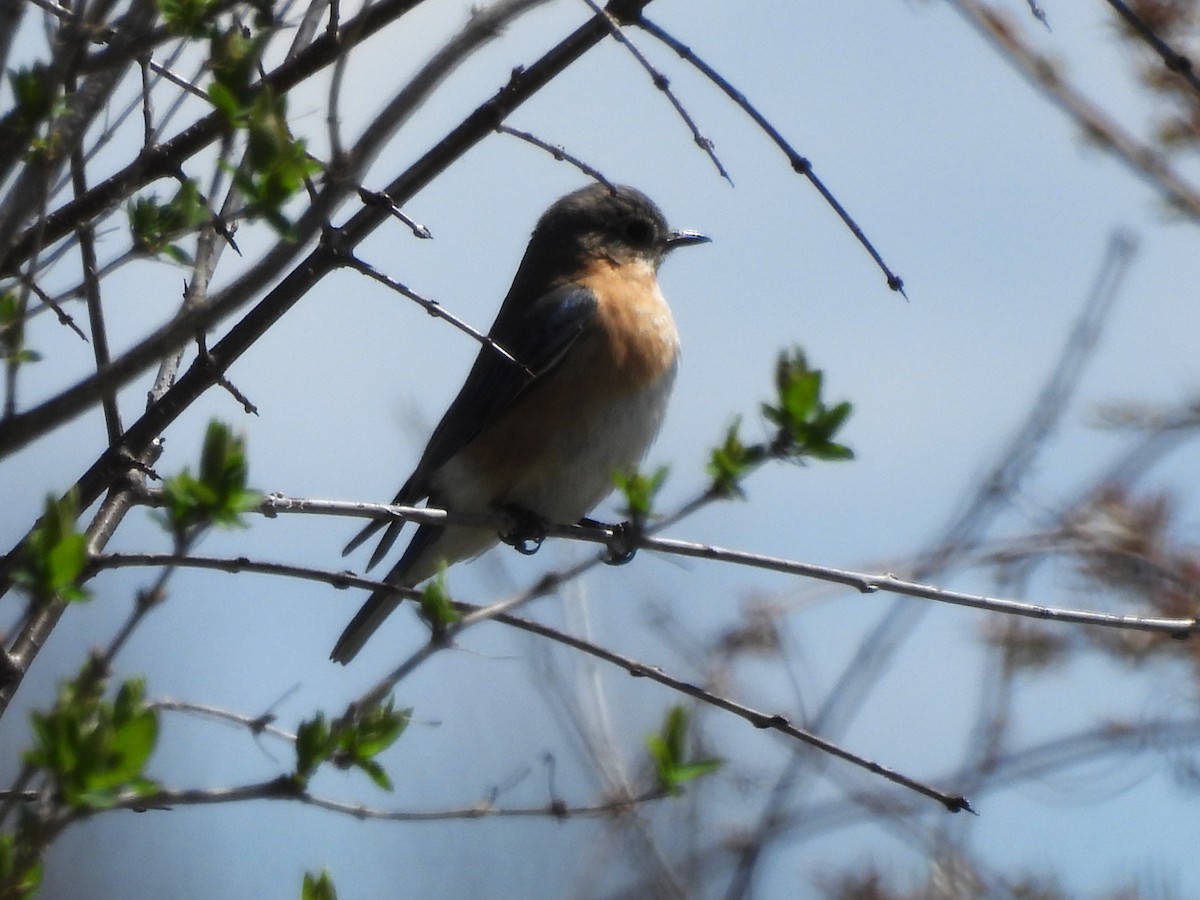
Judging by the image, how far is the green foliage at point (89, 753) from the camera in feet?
5.32

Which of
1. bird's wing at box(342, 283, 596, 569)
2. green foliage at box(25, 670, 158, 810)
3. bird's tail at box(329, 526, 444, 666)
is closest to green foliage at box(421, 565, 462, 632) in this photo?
green foliage at box(25, 670, 158, 810)

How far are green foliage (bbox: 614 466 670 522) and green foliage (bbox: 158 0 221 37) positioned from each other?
897 millimetres

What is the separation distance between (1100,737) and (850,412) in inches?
105

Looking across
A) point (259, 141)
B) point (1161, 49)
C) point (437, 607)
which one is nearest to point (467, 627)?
point (437, 607)

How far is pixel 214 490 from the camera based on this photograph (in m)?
2.00

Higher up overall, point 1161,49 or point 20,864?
point 1161,49

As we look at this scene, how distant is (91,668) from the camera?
177 cm

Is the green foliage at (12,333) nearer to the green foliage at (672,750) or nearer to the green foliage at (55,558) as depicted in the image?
the green foliage at (55,558)

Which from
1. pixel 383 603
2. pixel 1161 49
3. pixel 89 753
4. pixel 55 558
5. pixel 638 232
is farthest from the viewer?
pixel 638 232

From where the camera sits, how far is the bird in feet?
15.3

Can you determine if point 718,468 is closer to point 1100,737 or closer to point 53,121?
point 53,121

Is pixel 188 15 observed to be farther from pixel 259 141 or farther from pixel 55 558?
pixel 55 558

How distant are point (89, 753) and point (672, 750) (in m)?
0.97

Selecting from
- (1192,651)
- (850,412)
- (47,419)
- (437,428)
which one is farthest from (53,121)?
(1192,651)
